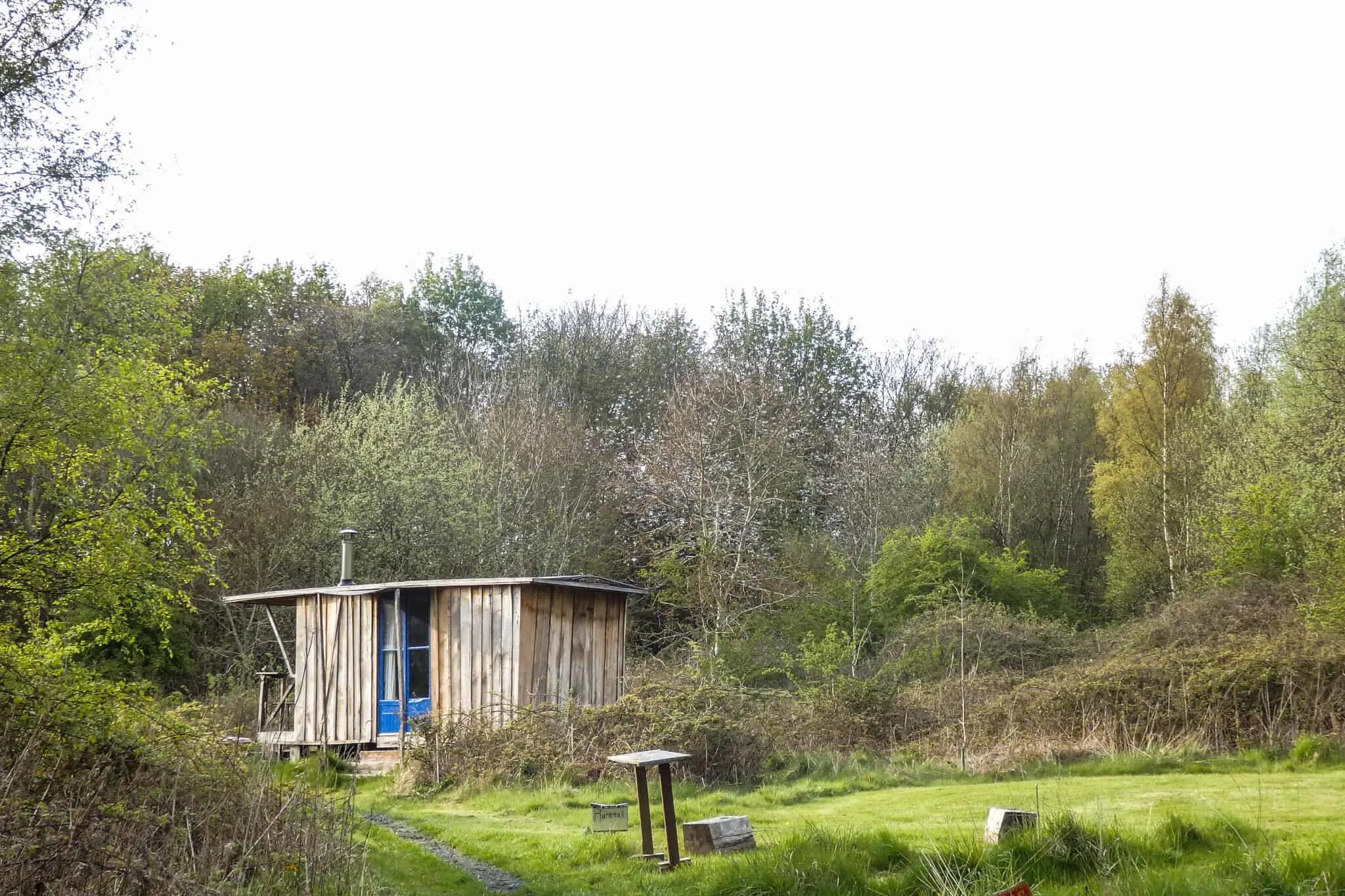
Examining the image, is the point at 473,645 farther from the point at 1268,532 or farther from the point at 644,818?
the point at 1268,532

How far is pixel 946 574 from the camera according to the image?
24.7 m

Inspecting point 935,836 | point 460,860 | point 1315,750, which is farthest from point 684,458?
point 935,836

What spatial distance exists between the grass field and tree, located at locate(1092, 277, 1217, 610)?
14.5 meters

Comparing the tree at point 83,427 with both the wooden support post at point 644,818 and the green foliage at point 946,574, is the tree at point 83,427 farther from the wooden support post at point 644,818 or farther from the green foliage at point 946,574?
the green foliage at point 946,574

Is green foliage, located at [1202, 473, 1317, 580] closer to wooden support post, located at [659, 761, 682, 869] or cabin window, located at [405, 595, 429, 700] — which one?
cabin window, located at [405, 595, 429, 700]

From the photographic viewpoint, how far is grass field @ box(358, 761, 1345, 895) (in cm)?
714

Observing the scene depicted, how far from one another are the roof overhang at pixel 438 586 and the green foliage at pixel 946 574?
246 inches

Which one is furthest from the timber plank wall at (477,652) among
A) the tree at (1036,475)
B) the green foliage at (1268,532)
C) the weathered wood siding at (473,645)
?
the tree at (1036,475)

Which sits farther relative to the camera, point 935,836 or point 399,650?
point 399,650

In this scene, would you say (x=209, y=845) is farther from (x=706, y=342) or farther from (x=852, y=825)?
(x=706, y=342)

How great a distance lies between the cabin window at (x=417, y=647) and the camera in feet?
63.4

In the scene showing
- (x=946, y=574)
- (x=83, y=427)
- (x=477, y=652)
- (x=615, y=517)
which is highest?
A: (x=615, y=517)

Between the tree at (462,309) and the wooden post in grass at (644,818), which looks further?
the tree at (462,309)

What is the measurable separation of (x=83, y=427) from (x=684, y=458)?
19.3m
